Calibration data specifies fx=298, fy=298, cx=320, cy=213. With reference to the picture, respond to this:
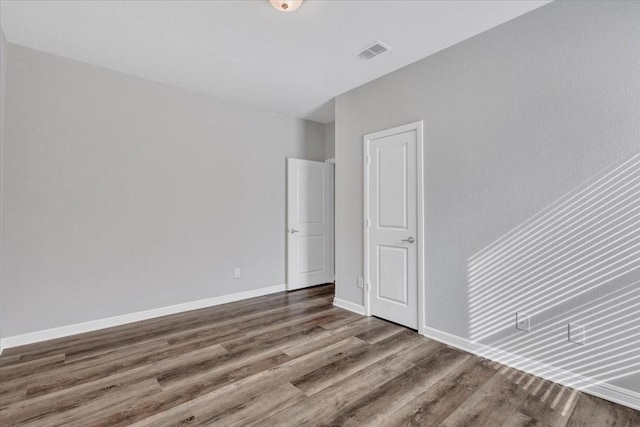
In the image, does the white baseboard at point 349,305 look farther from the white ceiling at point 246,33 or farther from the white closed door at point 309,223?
the white ceiling at point 246,33

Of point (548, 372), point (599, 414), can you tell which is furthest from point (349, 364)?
point (599, 414)

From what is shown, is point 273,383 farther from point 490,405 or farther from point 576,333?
point 576,333

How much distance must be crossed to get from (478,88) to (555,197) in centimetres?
112

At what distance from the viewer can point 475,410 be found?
1842 mm

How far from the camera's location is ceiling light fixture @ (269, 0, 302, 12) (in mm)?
2131

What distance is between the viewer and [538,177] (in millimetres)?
2264

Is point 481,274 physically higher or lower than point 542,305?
higher

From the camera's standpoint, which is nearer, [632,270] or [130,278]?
[632,270]

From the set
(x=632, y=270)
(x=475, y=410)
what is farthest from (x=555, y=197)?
(x=475, y=410)

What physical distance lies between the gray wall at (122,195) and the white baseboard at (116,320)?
60 mm

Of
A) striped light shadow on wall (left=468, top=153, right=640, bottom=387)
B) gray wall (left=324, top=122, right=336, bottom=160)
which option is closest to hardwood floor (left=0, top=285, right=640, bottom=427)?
striped light shadow on wall (left=468, top=153, right=640, bottom=387)

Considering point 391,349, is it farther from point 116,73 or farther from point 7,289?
point 116,73

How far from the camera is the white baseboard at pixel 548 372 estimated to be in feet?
6.23

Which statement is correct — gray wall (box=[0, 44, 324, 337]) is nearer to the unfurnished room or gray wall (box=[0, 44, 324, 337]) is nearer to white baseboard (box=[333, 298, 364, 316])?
the unfurnished room
